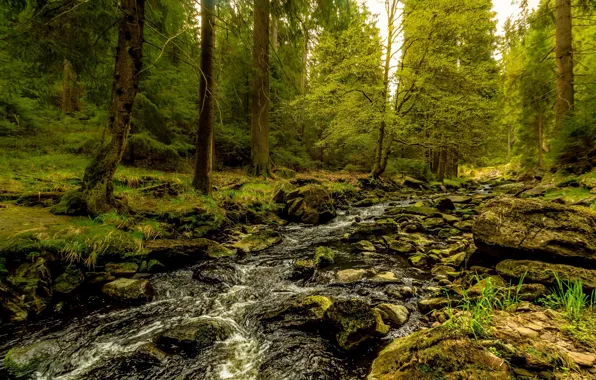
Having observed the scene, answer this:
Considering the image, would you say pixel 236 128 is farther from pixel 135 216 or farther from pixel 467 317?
pixel 467 317

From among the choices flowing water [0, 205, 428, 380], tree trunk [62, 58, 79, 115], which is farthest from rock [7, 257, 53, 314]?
tree trunk [62, 58, 79, 115]

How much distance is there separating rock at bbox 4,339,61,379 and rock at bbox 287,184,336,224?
7.27 m

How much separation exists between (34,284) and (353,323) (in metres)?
4.19

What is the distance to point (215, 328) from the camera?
A: 3365 mm

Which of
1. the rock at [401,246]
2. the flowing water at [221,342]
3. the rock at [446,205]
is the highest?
the rock at [446,205]

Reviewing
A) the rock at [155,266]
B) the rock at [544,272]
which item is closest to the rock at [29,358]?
the rock at [155,266]

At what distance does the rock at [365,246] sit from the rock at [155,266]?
4210 millimetres

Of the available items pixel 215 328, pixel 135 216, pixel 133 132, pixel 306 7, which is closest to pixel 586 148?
pixel 306 7

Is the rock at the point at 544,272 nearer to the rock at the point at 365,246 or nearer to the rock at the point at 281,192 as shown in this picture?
the rock at the point at 365,246

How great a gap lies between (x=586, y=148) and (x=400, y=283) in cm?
924

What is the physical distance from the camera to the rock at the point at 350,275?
15.8 ft

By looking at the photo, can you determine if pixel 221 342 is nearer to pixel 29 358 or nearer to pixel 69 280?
pixel 29 358

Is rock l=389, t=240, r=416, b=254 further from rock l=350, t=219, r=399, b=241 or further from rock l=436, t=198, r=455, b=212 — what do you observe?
rock l=436, t=198, r=455, b=212

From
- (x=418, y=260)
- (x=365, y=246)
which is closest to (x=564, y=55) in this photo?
(x=418, y=260)
